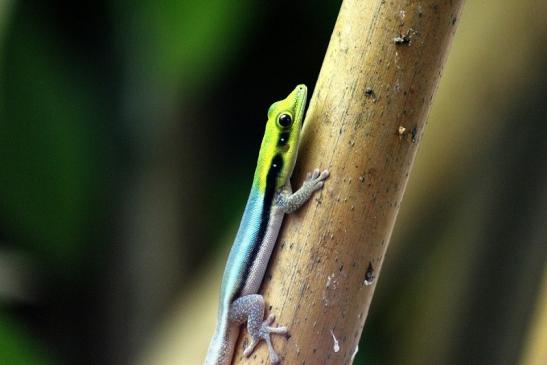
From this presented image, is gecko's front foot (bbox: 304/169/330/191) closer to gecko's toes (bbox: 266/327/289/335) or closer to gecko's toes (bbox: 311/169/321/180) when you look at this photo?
gecko's toes (bbox: 311/169/321/180)

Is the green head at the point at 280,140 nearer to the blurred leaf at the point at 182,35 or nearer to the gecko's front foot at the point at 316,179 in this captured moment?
the gecko's front foot at the point at 316,179

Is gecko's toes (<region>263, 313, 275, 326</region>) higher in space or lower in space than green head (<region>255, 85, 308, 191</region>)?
lower

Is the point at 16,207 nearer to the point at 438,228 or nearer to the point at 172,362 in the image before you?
the point at 172,362

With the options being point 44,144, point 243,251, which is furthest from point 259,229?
point 44,144

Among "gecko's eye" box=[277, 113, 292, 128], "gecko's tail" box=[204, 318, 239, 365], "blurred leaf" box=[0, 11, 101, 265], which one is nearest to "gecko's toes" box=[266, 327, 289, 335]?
"gecko's tail" box=[204, 318, 239, 365]

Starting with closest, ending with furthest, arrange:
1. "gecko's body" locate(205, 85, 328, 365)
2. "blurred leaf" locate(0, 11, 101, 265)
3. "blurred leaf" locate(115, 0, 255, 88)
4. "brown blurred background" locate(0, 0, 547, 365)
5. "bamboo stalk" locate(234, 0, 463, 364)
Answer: "bamboo stalk" locate(234, 0, 463, 364) → "gecko's body" locate(205, 85, 328, 365) → "brown blurred background" locate(0, 0, 547, 365) → "blurred leaf" locate(115, 0, 255, 88) → "blurred leaf" locate(0, 11, 101, 265)

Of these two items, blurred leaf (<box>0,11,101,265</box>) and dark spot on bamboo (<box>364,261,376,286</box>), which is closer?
dark spot on bamboo (<box>364,261,376,286</box>)

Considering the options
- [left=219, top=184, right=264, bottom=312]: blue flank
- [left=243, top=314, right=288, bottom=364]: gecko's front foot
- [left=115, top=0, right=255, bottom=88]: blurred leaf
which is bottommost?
[left=243, top=314, right=288, bottom=364]: gecko's front foot

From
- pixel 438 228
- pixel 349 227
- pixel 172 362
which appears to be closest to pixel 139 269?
pixel 172 362
